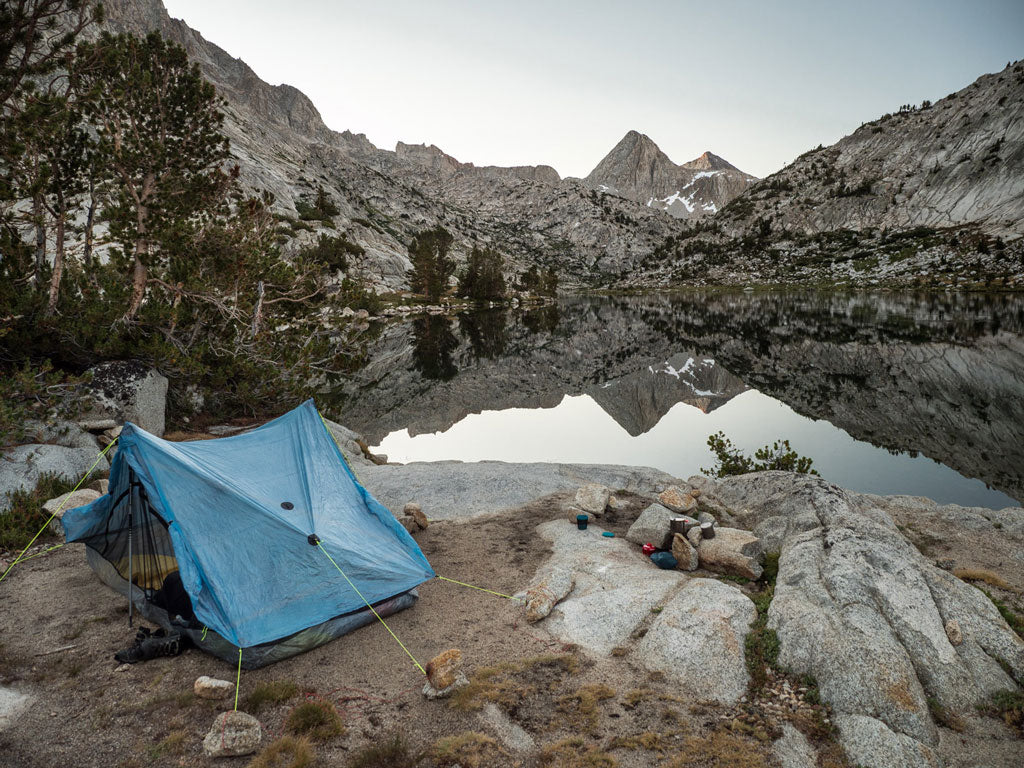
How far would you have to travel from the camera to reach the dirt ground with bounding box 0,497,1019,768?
6316mm

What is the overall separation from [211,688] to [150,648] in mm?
1699

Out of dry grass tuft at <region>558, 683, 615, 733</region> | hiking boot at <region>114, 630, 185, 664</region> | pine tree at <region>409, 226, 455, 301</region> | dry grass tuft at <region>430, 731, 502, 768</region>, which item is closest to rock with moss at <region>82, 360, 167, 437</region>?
hiking boot at <region>114, 630, 185, 664</region>

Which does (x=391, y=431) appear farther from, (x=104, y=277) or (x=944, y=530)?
(x=944, y=530)

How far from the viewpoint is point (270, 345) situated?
2317 centimetres

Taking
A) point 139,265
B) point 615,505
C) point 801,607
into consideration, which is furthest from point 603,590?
point 139,265

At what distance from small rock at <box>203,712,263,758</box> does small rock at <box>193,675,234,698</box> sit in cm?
100

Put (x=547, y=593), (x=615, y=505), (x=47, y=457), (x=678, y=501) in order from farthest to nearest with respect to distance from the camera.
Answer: (x=615, y=505) < (x=47, y=457) < (x=678, y=501) < (x=547, y=593)

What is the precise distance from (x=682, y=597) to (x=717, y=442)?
1355 cm

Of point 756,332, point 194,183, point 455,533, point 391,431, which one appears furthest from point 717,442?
point 756,332

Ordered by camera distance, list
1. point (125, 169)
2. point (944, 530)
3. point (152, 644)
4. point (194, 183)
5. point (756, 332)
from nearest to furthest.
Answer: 1. point (152, 644)
2. point (944, 530)
3. point (125, 169)
4. point (194, 183)
5. point (756, 332)

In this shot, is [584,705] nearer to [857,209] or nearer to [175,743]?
[175,743]

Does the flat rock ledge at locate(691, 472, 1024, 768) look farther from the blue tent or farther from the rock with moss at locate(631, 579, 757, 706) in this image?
the blue tent

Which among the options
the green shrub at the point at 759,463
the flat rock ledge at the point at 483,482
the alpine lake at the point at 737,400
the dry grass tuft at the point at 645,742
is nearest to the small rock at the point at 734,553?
the dry grass tuft at the point at 645,742

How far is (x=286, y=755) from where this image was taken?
20.5 feet
